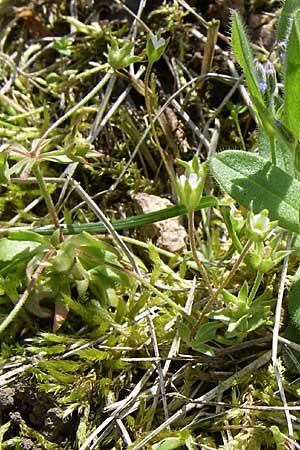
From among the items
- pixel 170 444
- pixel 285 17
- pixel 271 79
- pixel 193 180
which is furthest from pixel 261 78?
pixel 170 444

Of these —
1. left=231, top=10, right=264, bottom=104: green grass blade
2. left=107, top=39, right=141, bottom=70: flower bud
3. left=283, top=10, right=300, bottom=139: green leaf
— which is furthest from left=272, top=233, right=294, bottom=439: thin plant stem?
left=107, top=39, right=141, bottom=70: flower bud

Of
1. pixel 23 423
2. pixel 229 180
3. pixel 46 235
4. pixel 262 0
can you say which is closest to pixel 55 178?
pixel 46 235

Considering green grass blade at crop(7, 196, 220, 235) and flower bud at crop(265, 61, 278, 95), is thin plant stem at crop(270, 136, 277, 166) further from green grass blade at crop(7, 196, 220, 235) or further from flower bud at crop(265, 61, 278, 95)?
green grass blade at crop(7, 196, 220, 235)

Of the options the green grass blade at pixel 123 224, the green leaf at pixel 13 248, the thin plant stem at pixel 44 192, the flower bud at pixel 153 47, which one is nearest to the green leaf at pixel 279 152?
the green grass blade at pixel 123 224

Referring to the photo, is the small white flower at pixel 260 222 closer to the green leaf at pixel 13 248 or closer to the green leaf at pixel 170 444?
the green leaf at pixel 170 444

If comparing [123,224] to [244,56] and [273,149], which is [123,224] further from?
[244,56]

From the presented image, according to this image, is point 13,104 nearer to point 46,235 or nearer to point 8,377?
point 46,235
